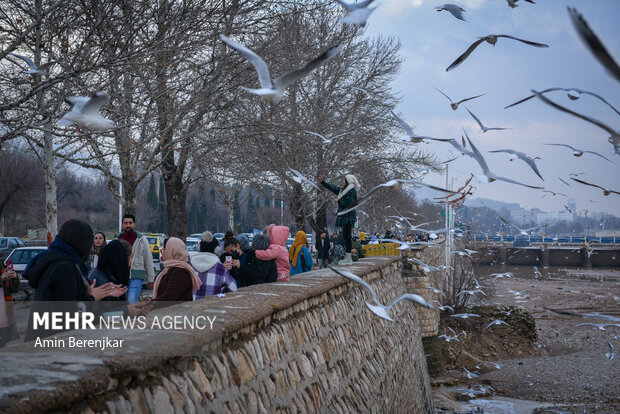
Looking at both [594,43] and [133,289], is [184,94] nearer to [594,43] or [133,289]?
[133,289]

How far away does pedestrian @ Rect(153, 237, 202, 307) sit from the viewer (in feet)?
15.9

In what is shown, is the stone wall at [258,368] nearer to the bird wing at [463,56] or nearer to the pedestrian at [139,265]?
the bird wing at [463,56]

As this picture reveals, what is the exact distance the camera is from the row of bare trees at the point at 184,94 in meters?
7.97

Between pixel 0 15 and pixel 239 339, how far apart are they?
7167mm

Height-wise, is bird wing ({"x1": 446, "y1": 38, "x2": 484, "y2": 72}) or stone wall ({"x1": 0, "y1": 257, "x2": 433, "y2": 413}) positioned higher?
bird wing ({"x1": 446, "y1": 38, "x2": 484, "y2": 72})

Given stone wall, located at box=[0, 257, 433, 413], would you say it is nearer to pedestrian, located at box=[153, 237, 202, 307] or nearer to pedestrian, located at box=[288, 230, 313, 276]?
pedestrian, located at box=[153, 237, 202, 307]

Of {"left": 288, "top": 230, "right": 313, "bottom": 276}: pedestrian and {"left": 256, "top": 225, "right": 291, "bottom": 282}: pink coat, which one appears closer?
{"left": 256, "top": 225, "right": 291, "bottom": 282}: pink coat

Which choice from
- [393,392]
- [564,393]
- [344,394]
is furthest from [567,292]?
[344,394]

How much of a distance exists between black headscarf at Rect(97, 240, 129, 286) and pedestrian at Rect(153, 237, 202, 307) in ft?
3.63

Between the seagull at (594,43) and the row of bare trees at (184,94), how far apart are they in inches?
165

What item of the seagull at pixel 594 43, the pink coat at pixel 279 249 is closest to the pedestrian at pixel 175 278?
the pink coat at pixel 279 249

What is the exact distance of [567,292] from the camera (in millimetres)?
43688

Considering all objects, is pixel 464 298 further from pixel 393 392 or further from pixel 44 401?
pixel 44 401

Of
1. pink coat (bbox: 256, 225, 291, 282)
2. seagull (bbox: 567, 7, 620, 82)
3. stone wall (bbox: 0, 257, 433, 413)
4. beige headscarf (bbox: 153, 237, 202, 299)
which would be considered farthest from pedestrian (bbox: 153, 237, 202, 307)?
seagull (bbox: 567, 7, 620, 82)
